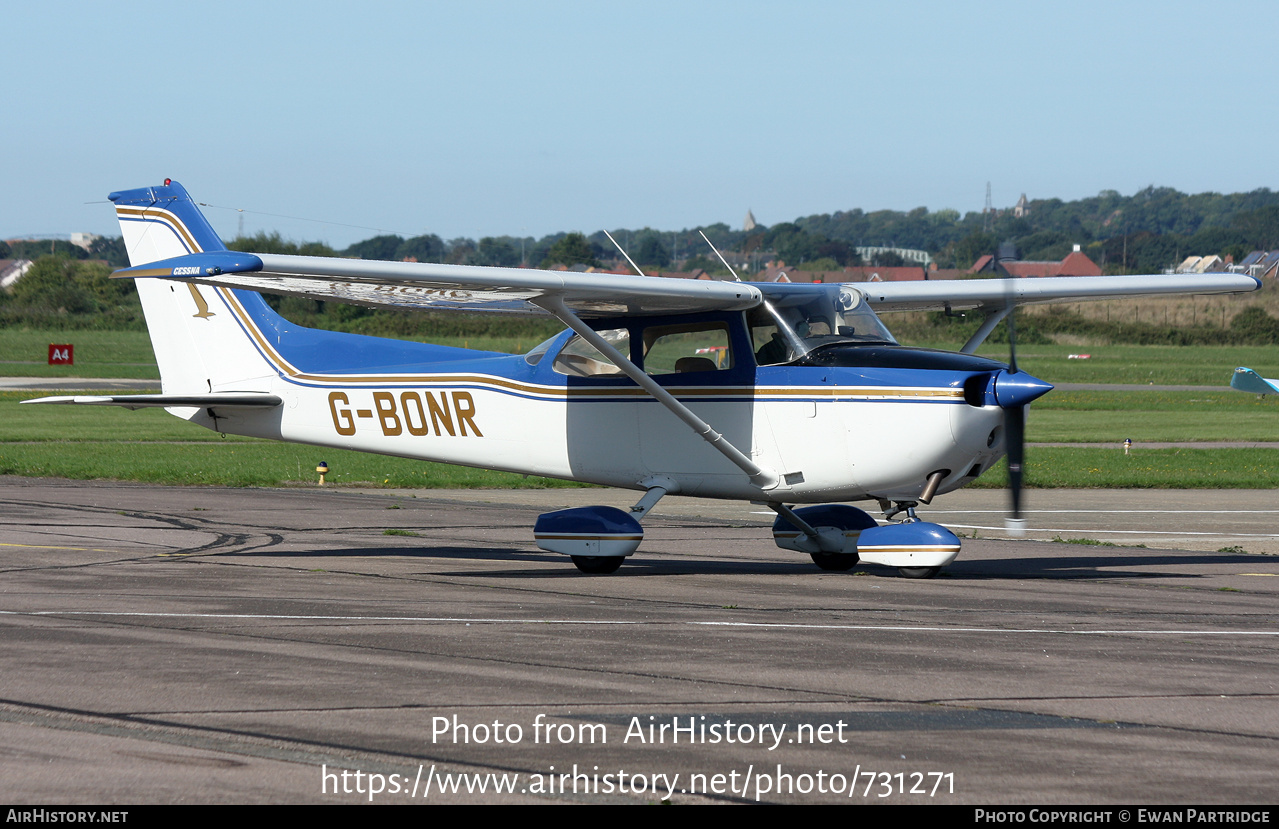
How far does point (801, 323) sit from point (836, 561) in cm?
226

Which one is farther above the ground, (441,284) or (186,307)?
(441,284)

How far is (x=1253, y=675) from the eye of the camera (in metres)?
6.96

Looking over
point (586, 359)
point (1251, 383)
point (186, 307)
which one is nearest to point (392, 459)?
point (186, 307)

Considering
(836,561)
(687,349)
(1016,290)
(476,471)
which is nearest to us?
(687,349)

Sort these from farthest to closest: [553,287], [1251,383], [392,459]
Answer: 1. [392,459]
2. [1251,383]
3. [553,287]

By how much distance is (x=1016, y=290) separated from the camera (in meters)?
12.6

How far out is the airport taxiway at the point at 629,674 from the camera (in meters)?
4.91

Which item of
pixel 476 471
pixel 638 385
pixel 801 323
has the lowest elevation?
pixel 476 471

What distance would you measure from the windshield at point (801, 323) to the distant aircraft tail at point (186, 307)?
18.2ft

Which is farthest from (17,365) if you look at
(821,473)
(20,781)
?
(20,781)

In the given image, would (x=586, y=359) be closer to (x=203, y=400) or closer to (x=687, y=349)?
(x=687, y=349)

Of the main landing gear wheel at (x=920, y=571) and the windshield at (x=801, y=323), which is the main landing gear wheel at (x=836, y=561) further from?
the windshield at (x=801, y=323)

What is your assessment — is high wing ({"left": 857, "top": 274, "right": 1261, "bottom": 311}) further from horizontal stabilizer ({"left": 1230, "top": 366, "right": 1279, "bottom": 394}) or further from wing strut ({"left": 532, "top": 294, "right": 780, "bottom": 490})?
wing strut ({"left": 532, "top": 294, "right": 780, "bottom": 490})

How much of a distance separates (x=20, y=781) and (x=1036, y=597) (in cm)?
743
